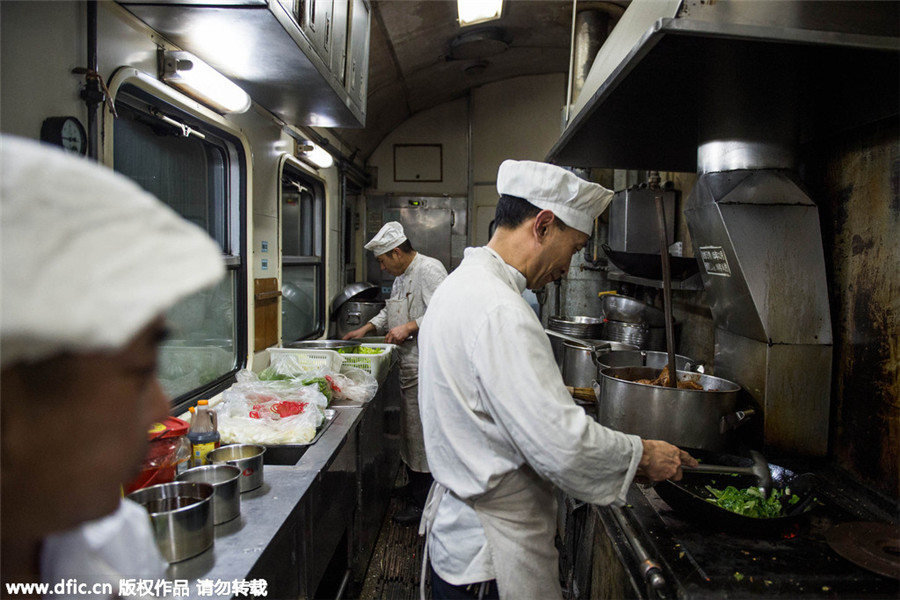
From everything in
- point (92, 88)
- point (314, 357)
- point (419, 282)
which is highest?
point (92, 88)

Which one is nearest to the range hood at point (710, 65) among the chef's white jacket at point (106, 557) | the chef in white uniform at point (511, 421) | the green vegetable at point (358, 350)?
the chef in white uniform at point (511, 421)

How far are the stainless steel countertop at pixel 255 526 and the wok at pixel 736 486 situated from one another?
4.12 ft

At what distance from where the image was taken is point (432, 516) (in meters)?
1.68

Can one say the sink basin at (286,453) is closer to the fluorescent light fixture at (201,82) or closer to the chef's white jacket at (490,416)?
the chef's white jacket at (490,416)

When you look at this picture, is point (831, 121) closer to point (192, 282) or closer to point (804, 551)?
point (804, 551)

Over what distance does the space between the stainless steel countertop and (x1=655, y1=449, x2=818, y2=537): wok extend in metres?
1.26

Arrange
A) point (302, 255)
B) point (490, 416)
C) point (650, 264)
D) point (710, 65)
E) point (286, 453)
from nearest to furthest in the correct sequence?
point (490, 416)
point (710, 65)
point (286, 453)
point (650, 264)
point (302, 255)

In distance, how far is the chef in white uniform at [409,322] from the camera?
411 cm

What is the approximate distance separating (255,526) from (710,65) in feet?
6.82

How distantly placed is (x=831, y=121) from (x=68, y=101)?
2.86 meters

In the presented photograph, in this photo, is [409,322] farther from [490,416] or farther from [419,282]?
[490,416]

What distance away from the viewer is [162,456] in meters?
1.71

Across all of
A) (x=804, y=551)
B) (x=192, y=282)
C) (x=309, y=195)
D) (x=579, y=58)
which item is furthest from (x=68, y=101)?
(x=579, y=58)

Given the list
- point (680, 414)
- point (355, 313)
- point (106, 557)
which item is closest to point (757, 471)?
point (680, 414)
